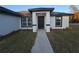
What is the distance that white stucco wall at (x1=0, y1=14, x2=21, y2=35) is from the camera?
33.8 ft

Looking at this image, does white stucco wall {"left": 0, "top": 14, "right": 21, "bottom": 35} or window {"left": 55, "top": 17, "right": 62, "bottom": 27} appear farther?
white stucco wall {"left": 0, "top": 14, "right": 21, "bottom": 35}

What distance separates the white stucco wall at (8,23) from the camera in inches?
406

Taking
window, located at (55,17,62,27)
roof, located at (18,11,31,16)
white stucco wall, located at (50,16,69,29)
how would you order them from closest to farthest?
roof, located at (18,11,31,16)
white stucco wall, located at (50,16,69,29)
window, located at (55,17,62,27)

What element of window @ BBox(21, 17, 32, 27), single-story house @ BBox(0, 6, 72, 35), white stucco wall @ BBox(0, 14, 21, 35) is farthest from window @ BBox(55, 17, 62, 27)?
white stucco wall @ BBox(0, 14, 21, 35)

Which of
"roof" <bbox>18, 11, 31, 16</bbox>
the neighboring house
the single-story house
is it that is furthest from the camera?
the neighboring house

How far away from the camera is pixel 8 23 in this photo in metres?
11.3

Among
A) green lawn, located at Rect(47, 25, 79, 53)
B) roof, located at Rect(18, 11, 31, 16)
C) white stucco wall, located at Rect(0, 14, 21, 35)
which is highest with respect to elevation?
roof, located at Rect(18, 11, 31, 16)

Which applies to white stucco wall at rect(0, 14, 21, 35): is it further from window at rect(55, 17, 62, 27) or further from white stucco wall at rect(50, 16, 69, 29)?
window at rect(55, 17, 62, 27)

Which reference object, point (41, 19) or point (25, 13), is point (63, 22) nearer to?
point (41, 19)

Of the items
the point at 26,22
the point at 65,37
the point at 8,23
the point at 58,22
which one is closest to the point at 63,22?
the point at 58,22

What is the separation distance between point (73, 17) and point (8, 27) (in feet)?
14.0

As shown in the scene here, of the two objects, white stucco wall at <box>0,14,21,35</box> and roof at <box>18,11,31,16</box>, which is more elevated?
roof at <box>18,11,31,16</box>

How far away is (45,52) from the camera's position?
7438mm
